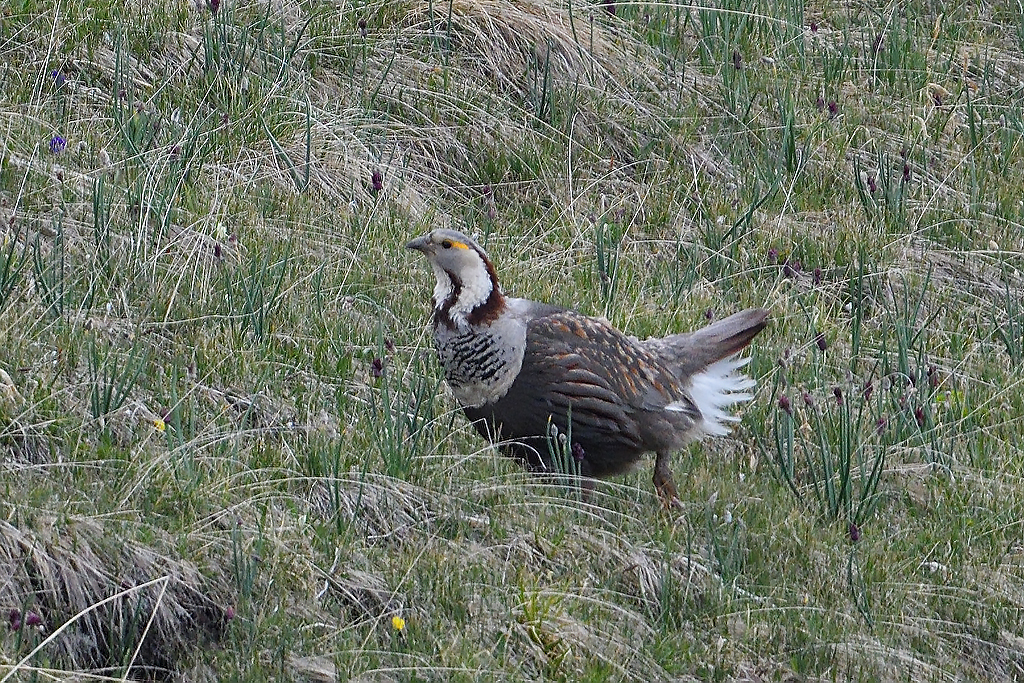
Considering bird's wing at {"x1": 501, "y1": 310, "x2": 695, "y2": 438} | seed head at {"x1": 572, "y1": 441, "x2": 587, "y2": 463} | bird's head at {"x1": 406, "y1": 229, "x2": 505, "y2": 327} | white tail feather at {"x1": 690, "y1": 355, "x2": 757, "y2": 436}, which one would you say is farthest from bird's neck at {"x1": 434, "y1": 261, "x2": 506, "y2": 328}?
white tail feather at {"x1": 690, "y1": 355, "x2": 757, "y2": 436}

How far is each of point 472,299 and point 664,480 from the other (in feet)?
2.79

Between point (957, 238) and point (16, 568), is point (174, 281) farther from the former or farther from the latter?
point (957, 238)

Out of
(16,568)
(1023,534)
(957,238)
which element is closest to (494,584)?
(16,568)

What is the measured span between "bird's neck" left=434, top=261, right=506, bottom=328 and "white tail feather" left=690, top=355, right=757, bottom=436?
828 mm

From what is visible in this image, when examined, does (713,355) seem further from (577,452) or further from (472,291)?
(472,291)

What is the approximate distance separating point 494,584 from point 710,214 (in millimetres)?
3218

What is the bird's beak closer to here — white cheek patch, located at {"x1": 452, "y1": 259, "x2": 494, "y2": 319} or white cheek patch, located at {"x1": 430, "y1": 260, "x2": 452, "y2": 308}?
white cheek patch, located at {"x1": 430, "y1": 260, "x2": 452, "y2": 308}

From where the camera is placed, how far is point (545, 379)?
15.7 ft

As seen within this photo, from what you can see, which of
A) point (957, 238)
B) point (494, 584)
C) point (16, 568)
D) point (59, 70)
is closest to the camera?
point (16, 568)

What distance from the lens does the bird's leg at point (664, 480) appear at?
4.93 m

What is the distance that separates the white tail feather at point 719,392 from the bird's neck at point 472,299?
0.83 m

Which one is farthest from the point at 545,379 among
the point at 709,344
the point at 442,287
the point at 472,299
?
the point at 709,344

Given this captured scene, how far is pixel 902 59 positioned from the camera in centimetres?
809

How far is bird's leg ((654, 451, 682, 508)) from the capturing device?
4934 mm
